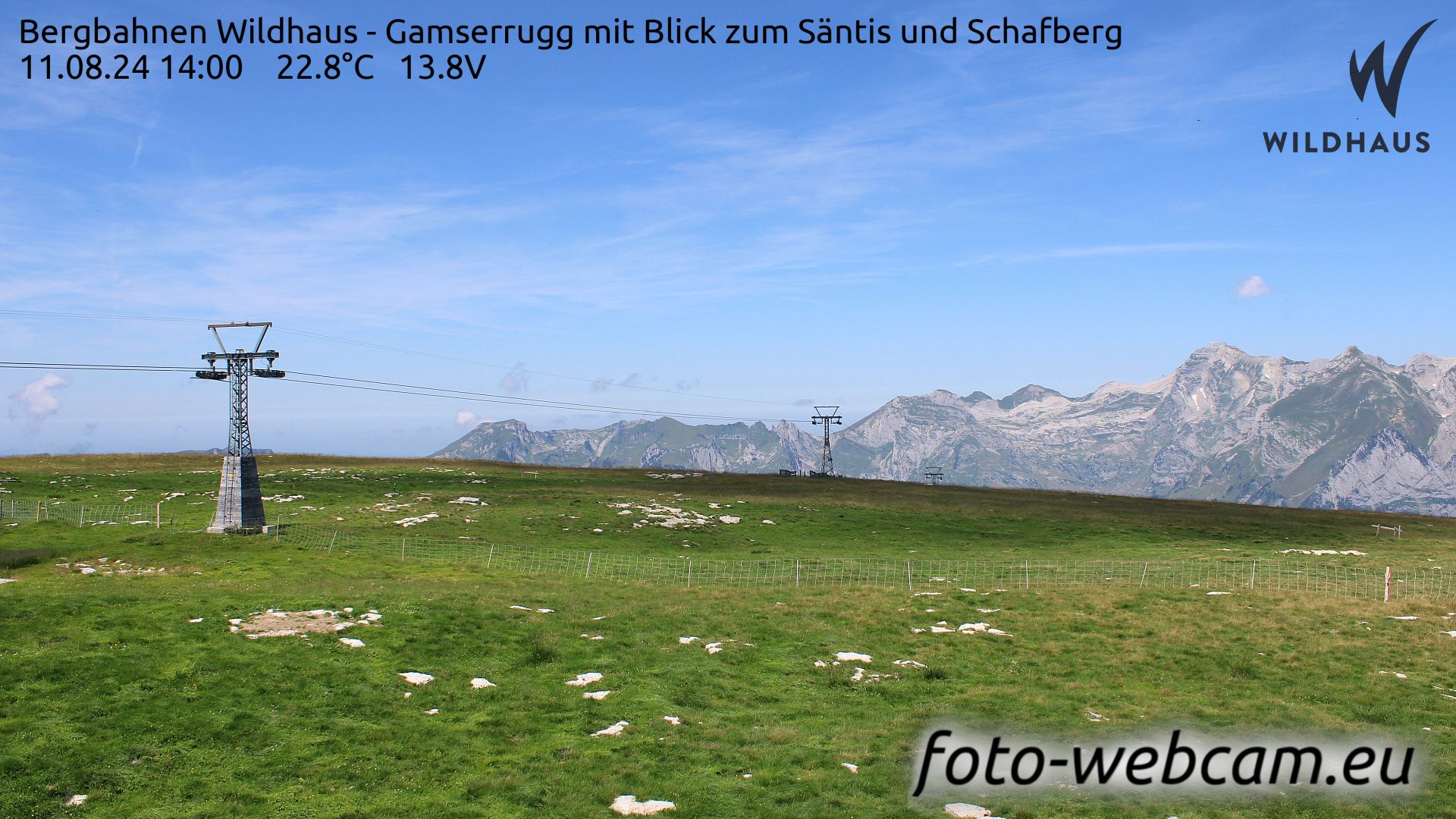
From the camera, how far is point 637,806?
2045 centimetres

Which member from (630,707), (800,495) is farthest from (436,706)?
(800,495)

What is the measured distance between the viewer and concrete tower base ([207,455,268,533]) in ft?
216

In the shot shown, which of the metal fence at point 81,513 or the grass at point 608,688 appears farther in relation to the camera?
the metal fence at point 81,513

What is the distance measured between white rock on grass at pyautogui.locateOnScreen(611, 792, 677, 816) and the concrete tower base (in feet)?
181

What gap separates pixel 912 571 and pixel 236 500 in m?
48.5

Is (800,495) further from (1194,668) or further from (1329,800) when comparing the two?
(1329,800)

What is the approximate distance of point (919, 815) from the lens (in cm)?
2028

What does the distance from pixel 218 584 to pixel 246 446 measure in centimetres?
2669

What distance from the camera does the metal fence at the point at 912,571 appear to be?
53156 millimetres

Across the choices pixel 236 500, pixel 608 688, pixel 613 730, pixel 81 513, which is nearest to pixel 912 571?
pixel 608 688

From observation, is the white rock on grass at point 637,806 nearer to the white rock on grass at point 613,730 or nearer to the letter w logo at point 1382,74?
the white rock on grass at point 613,730

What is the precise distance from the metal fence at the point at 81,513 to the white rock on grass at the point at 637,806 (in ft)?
202

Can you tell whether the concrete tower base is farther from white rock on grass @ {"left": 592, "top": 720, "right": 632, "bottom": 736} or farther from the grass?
white rock on grass @ {"left": 592, "top": 720, "right": 632, "bottom": 736}

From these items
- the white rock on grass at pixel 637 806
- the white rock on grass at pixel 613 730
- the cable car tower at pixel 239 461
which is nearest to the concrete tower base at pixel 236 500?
the cable car tower at pixel 239 461
